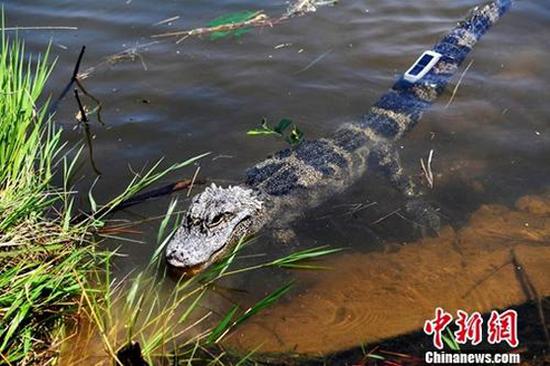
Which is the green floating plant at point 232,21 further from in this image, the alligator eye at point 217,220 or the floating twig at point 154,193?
the alligator eye at point 217,220

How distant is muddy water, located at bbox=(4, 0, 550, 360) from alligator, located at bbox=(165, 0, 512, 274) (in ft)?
0.46

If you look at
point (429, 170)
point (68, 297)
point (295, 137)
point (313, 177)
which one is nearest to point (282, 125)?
point (295, 137)

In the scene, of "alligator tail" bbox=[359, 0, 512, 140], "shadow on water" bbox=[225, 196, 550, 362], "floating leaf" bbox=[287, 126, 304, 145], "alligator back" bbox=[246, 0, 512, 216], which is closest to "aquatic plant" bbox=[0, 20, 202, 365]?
"shadow on water" bbox=[225, 196, 550, 362]

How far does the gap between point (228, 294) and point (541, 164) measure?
285cm

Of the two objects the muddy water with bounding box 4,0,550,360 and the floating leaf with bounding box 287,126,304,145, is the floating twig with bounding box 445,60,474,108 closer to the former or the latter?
the muddy water with bounding box 4,0,550,360

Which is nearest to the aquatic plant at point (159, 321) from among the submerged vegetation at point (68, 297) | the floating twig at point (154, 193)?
the submerged vegetation at point (68, 297)

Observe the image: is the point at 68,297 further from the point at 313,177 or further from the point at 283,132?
the point at 283,132

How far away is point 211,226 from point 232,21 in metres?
3.28

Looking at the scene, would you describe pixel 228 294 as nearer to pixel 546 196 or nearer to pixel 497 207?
pixel 497 207

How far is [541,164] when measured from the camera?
187 inches

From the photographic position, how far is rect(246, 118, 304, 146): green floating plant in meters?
5.05

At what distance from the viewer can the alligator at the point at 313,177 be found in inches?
164

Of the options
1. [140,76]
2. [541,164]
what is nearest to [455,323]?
[541,164]

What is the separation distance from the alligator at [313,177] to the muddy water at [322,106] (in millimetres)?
141
